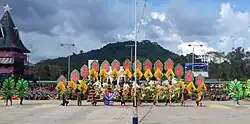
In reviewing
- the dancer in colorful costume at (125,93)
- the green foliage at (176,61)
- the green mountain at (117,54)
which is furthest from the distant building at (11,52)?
the dancer in colorful costume at (125,93)

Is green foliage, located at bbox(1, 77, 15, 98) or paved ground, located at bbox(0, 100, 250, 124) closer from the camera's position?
paved ground, located at bbox(0, 100, 250, 124)

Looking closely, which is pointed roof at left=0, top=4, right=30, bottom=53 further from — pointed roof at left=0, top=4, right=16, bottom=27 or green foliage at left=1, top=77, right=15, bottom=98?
green foliage at left=1, top=77, right=15, bottom=98

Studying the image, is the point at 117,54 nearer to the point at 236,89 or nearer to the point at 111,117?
the point at 236,89

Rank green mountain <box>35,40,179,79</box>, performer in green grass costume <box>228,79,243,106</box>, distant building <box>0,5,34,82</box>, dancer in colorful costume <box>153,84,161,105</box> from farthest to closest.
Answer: green mountain <box>35,40,179,79</box>, distant building <box>0,5,34,82</box>, dancer in colorful costume <box>153,84,161,105</box>, performer in green grass costume <box>228,79,243,106</box>

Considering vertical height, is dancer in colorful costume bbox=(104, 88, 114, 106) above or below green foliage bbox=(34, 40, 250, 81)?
below

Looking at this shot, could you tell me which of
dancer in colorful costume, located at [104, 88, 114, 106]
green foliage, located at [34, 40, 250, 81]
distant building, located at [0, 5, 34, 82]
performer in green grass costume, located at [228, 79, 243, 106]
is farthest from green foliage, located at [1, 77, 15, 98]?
green foliage, located at [34, 40, 250, 81]

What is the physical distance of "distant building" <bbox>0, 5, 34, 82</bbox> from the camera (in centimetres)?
7900

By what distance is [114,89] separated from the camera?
47500 mm

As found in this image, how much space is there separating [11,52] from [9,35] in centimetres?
714

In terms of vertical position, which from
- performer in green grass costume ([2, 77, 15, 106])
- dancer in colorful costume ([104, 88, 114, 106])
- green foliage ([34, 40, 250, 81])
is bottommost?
dancer in colorful costume ([104, 88, 114, 106])

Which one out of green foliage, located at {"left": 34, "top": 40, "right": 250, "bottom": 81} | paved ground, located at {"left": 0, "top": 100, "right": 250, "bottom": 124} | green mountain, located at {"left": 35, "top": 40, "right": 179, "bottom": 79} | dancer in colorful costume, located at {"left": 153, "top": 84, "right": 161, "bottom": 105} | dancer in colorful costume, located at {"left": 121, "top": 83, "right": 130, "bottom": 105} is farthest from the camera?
green mountain, located at {"left": 35, "top": 40, "right": 179, "bottom": 79}

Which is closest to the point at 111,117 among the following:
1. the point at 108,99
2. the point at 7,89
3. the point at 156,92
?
the point at 108,99

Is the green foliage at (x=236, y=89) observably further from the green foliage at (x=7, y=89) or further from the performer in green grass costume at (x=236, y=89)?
the green foliage at (x=7, y=89)

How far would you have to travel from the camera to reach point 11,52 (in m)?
80.7
